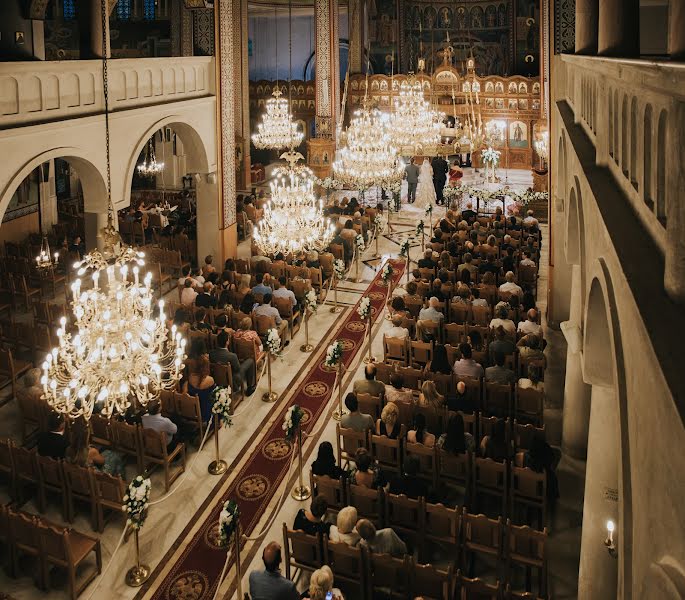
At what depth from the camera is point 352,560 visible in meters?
6.98

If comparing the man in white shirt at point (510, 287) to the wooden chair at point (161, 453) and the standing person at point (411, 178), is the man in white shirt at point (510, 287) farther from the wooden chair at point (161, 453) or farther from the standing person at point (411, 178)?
the standing person at point (411, 178)

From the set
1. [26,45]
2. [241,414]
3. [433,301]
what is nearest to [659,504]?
[241,414]

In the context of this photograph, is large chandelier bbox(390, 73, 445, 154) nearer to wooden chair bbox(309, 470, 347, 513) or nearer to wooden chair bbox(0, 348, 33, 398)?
wooden chair bbox(0, 348, 33, 398)

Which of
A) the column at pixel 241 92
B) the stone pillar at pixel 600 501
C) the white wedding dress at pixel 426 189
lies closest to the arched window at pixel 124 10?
the column at pixel 241 92

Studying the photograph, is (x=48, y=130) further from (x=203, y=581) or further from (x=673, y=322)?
(x=673, y=322)

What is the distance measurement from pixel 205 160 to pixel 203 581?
39.8ft

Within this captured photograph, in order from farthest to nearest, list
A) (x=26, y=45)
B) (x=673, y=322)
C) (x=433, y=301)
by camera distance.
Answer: (x=26, y=45) → (x=433, y=301) → (x=673, y=322)

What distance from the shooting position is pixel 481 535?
24.5 ft

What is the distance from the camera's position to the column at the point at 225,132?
57.9 feet

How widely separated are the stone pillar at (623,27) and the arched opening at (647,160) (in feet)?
9.32

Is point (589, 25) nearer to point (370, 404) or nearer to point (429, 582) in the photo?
point (370, 404)

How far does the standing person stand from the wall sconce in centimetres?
2014

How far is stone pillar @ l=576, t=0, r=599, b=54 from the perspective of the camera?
30.5 ft

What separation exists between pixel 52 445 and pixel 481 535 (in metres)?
5.36
